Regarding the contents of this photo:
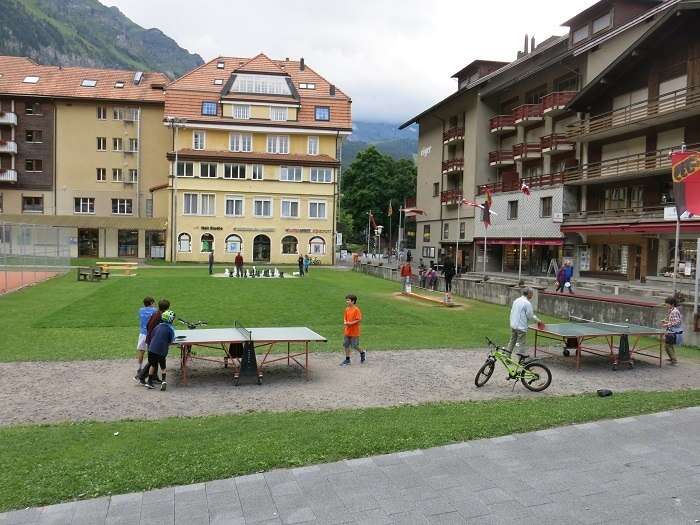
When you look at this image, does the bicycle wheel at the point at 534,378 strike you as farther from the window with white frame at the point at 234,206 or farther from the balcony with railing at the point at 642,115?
the window with white frame at the point at 234,206

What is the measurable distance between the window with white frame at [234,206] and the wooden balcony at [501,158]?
1014 inches

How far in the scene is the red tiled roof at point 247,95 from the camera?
5853 centimetres

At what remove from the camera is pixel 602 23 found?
3638 centimetres

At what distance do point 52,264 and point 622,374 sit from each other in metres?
35.9

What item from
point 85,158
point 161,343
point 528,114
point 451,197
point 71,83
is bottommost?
point 161,343

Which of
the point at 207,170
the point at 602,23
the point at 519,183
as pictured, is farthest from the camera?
the point at 207,170

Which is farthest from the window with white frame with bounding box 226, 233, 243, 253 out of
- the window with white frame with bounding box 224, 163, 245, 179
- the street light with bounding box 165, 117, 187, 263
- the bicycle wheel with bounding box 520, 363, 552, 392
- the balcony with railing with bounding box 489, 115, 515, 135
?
the bicycle wheel with bounding box 520, 363, 552, 392

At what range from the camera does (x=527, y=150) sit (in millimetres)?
42812

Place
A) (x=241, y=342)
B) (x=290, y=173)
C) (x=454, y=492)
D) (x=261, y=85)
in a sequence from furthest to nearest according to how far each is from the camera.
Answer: (x=261, y=85) < (x=290, y=173) < (x=241, y=342) < (x=454, y=492)

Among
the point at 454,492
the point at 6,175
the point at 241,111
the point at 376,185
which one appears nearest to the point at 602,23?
the point at 241,111

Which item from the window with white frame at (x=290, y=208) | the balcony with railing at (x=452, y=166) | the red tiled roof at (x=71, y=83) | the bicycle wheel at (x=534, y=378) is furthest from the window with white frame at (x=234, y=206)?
Result: the bicycle wheel at (x=534, y=378)

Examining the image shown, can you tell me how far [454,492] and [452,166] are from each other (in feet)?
158

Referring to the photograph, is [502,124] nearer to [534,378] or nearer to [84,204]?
[534,378]

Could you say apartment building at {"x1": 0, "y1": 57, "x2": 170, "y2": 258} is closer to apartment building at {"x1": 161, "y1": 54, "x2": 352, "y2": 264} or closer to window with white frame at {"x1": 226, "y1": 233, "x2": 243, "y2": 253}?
apartment building at {"x1": 161, "y1": 54, "x2": 352, "y2": 264}
